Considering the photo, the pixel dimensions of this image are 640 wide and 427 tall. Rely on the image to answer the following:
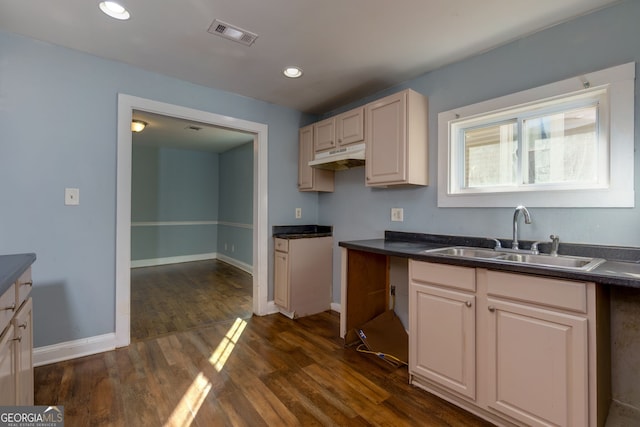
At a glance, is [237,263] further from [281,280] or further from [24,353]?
[24,353]

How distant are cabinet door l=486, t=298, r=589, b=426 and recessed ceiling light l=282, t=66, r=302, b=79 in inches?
86.9

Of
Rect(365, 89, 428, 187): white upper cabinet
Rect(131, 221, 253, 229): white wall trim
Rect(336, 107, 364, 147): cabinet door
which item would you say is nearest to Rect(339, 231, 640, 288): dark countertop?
Rect(365, 89, 428, 187): white upper cabinet

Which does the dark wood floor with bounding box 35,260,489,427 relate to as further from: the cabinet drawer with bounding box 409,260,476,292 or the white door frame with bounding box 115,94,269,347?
the cabinet drawer with bounding box 409,260,476,292

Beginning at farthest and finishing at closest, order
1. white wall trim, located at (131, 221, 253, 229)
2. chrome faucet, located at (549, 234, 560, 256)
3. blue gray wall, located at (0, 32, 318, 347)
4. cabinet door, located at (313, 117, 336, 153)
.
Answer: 1. white wall trim, located at (131, 221, 253, 229)
2. cabinet door, located at (313, 117, 336, 153)
3. blue gray wall, located at (0, 32, 318, 347)
4. chrome faucet, located at (549, 234, 560, 256)

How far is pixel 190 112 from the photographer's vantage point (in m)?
2.71

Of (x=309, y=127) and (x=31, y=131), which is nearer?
(x=31, y=131)

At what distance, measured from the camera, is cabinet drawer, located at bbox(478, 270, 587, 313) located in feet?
4.21

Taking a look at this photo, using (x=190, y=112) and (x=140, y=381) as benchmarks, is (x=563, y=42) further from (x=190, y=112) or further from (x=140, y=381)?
(x=140, y=381)

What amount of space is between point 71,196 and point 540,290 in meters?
3.06

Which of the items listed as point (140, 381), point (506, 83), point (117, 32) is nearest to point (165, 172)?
point (117, 32)

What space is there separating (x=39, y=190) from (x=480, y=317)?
302cm

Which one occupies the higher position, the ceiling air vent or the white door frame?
the ceiling air vent

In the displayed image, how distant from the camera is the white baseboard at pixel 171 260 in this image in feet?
18.9

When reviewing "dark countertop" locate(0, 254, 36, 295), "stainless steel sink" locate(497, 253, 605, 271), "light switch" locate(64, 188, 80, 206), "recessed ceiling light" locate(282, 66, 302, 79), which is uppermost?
"recessed ceiling light" locate(282, 66, 302, 79)
